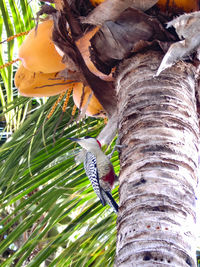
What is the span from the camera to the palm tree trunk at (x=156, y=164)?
96 cm

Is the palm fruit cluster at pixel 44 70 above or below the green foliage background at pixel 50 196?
above

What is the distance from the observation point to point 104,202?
1.94 m

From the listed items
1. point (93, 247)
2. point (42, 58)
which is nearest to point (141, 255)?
point (93, 247)

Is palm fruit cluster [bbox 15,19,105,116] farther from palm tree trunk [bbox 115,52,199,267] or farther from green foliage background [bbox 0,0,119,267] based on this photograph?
palm tree trunk [bbox 115,52,199,267]

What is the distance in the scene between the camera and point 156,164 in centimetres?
111

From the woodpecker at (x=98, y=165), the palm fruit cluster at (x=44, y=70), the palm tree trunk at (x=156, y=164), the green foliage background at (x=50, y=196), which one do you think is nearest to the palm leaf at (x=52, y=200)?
the green foliage background at (x=50, y=196)

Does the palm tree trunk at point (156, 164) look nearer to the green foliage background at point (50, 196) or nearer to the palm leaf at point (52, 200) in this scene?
the green foliage background at point (50, 196)

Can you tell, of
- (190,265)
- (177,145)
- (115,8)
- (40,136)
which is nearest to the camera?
(190,265)

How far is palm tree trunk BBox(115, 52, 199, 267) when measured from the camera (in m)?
0.96

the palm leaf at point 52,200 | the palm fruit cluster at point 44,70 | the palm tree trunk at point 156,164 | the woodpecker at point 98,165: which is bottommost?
the woodpecker at point 98,165

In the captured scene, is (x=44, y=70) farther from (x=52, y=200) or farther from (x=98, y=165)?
(x=98, y=165)

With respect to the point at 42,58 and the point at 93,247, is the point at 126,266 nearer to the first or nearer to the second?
the point at 93,247

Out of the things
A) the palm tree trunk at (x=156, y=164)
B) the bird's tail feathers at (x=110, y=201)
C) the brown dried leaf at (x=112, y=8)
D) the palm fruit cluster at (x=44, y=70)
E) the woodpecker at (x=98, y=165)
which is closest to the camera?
the palm tree trunk at (x=156, y=164)

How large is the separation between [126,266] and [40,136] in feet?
3.45
